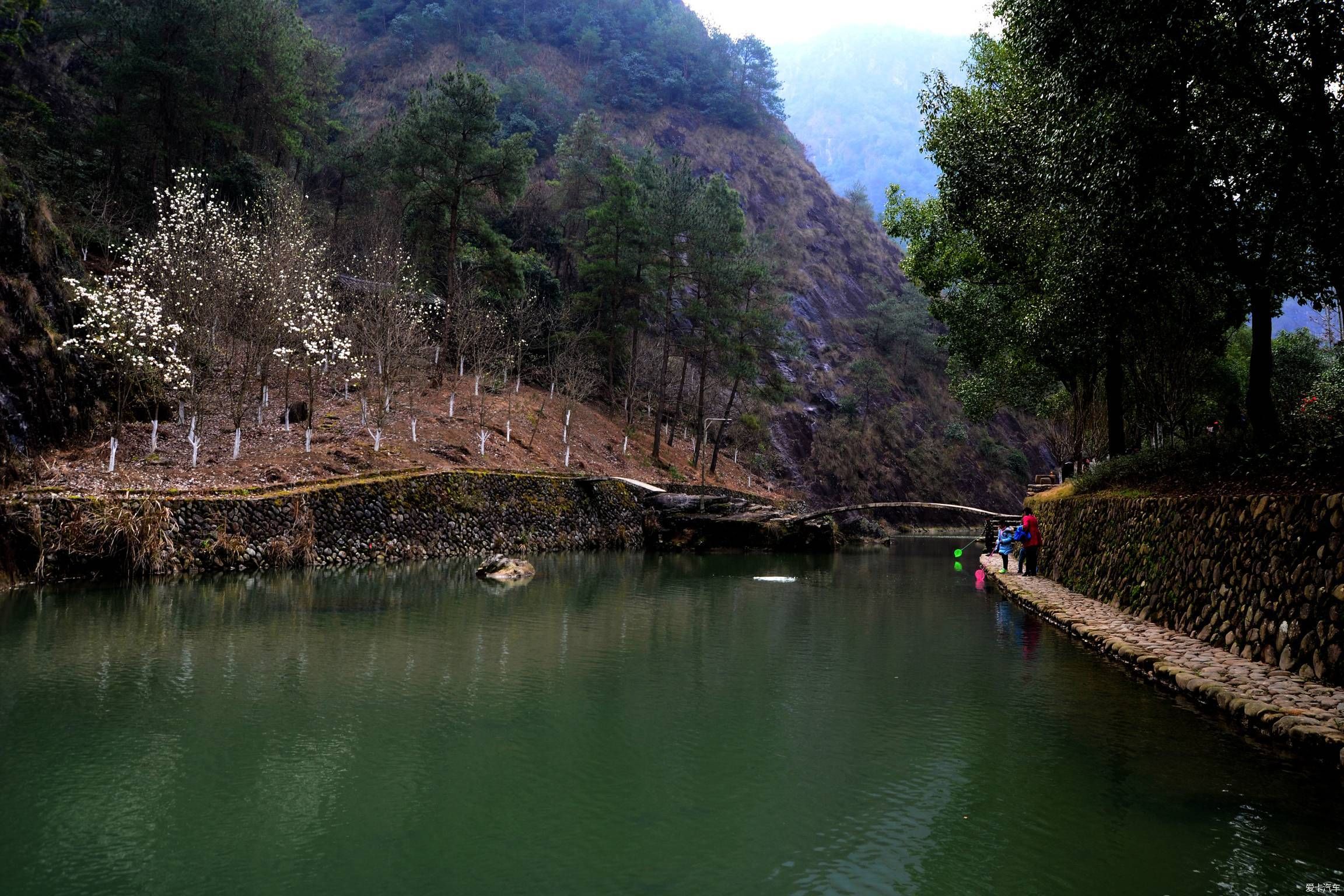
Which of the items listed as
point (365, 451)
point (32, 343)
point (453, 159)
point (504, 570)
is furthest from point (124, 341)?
point (453, 159)

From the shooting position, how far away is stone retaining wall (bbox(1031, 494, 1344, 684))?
776 centimetres

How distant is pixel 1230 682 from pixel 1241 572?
76.2 inches

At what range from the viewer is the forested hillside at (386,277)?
71.0 ft

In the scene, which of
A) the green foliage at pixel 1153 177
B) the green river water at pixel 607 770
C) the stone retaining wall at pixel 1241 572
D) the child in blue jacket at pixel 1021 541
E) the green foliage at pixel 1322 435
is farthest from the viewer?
the child in blue jacket at pixel 1021 541

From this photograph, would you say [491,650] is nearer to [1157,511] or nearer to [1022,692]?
[1022,692]

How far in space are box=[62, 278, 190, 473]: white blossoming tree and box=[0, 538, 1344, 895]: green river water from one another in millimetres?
9867

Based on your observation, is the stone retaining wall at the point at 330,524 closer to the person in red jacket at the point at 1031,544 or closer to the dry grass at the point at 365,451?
the dry grass at the point at 365,451

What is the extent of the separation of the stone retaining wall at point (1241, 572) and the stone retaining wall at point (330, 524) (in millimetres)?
17797

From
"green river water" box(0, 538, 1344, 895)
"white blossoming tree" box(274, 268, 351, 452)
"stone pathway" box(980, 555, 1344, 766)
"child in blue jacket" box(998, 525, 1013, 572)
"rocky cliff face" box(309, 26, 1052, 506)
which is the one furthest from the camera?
"rocky cliff face" box(309, 26, 1052, 506)

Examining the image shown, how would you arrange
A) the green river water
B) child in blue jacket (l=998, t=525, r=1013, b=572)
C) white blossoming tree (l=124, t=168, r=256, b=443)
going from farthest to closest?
child in blue jacket (l=998, t=525, r=1013, b=572), white blossoming tree (l=124, t=168, r=256, b=443), the green river water

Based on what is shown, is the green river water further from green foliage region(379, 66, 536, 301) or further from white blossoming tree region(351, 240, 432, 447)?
green foliage region(379, 66, 536, 301)

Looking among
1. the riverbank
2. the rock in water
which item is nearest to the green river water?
the riverbank

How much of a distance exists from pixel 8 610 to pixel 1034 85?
734 inches

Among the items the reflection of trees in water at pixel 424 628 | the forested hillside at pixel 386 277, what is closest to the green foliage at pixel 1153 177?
the reflection of trees in water at pixel 424 628
